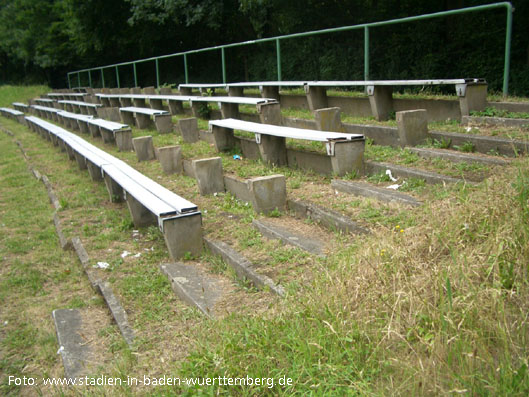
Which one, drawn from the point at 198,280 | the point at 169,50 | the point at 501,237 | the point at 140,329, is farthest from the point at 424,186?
the point at 169,50

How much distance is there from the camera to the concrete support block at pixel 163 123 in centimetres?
858

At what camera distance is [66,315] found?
345cm

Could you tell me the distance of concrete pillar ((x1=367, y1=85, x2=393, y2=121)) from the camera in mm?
5762

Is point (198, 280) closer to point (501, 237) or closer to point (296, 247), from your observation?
point (296, 247)

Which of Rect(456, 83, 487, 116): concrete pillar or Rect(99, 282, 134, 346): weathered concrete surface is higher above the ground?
Rect(456, 83, 487, 116): concrete pillar

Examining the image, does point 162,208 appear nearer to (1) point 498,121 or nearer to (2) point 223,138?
(2) point 223,138

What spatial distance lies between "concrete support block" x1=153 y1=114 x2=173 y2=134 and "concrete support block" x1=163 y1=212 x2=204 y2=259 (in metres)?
5.12

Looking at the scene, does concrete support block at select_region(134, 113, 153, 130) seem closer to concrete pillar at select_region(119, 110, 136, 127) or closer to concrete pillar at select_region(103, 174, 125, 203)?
concrete pillar at select_region(119, 110, 136, 127)

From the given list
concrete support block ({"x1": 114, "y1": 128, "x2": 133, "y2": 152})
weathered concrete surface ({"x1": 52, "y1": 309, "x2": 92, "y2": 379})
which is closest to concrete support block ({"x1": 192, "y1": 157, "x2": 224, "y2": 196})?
weathered concrete surface ({"x1": 52, "y1": 309, "x2": 92, "y2": 379})

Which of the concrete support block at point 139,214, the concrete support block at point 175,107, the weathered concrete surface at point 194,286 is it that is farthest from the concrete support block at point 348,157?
the concrete support block at point 175,107

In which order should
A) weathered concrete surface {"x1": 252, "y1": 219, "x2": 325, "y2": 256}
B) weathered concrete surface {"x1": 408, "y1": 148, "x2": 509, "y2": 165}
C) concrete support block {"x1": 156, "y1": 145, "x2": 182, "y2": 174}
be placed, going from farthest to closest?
concrete support block {"x1": 156, "y1": 145, "x2": 182, "y2": 174} < weathered concrete surface {"x1": 408, "y1": 148, "x2": 509, "y2": 165} < weathered concrete surface {"x1": 252, "y1": 219, "x2": 325, "y2": 256}

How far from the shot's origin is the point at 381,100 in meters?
5.84

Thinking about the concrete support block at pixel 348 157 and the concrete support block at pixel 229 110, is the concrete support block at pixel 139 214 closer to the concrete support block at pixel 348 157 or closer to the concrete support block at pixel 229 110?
the concrete support block at pixel 348 157

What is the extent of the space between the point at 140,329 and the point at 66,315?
2.45 ft
